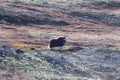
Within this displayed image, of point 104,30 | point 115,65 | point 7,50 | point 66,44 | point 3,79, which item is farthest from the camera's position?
point 104,30

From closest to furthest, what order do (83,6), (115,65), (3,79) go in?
(3,79) < (115,65) < (83,6)

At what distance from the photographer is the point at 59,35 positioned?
81.8ft

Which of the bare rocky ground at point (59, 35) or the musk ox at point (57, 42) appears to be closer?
the bare rocky ground at point (59, 35)

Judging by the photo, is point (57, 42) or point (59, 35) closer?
point (57, 42)

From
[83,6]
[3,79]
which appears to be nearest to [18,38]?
[3,79]

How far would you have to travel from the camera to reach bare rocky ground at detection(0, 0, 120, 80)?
16156mm

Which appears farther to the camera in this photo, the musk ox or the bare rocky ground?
the musk ox

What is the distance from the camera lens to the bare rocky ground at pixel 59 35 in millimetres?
16156

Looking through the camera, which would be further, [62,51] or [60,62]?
[62,51]

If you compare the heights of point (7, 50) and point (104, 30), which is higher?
point (7, 50)

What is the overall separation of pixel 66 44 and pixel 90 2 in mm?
12403

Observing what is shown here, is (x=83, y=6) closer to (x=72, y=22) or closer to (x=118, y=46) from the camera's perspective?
(x=72, y=22)

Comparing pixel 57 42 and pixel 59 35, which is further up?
pixel 57 42

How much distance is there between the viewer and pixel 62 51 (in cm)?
2023
